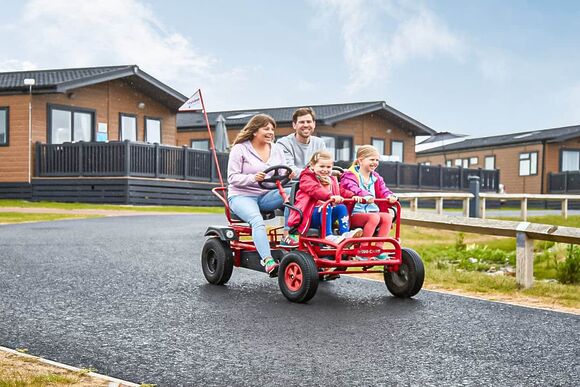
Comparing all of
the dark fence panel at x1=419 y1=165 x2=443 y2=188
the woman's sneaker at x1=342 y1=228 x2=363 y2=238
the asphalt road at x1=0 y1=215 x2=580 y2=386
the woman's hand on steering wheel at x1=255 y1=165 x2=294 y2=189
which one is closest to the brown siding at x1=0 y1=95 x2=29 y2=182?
the dark fence panel at x1=419 y1=165 x2=443 y2=188

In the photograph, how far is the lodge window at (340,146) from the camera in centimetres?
3372

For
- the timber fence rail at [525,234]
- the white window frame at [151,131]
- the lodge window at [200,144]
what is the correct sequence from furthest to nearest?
the lodge window at [200,144] → the white window frame at [151,131] → the timber fence rail at [525,234]

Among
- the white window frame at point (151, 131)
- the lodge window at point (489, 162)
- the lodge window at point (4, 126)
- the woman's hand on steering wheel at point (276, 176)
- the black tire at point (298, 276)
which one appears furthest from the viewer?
the lodge window at point (489, 162)

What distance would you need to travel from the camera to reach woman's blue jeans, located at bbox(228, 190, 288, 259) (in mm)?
6586

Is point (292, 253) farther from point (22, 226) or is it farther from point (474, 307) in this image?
point (22, 226)

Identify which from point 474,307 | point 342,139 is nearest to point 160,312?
point 474,307

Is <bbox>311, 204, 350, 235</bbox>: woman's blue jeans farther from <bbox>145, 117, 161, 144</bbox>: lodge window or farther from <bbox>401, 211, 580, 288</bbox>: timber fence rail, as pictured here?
<bbox>145, 117, 161, 144</bbox>: lodge window

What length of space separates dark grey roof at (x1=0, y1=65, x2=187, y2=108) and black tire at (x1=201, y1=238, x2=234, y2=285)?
18.8m

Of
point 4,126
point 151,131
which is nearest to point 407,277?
point 4,126

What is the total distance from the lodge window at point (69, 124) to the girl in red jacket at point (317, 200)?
21593 mm

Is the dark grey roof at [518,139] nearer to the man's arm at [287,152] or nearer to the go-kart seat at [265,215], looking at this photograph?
→ the man's arm at [287,152]

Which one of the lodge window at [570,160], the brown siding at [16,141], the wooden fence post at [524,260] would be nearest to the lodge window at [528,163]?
the lodge window at [570,160]

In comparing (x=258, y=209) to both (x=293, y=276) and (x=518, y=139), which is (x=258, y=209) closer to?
(x=293, y=276)

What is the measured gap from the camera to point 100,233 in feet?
42.5
